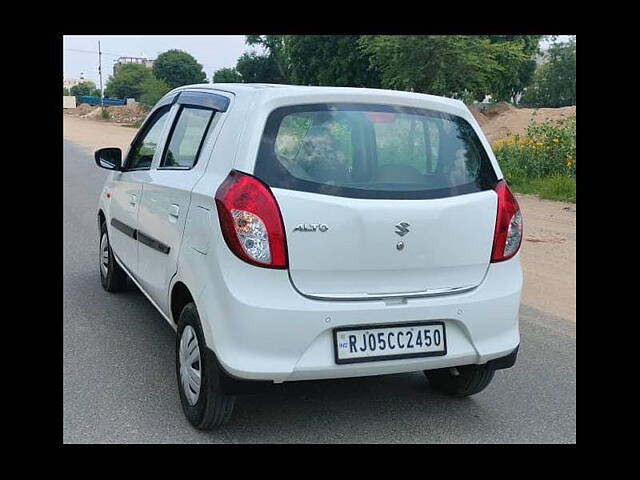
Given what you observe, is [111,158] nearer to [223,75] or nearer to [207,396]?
[207,396]

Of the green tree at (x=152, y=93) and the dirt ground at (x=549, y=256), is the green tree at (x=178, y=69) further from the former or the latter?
the dirt ground at (x=549, y=256)

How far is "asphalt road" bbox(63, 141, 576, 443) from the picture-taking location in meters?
3.62

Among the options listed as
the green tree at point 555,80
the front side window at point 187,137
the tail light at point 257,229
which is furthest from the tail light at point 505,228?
the green tree at point 555,80

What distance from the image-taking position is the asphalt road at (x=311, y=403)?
362cm

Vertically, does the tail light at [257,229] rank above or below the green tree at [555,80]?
below

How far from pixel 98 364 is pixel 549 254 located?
567 centimetres

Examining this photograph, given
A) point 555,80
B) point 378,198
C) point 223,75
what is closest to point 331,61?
point 555,80

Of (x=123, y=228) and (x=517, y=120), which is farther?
(x=517, y=120)

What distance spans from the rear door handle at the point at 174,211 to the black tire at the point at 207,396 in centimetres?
54

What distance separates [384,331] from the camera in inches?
132

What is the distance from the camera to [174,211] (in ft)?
12.9

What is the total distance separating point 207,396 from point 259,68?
62719 mm

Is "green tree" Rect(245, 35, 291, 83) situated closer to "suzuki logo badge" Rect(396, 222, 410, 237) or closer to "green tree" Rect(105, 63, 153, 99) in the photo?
"green tree" Rect(105, 63, 153, 99)

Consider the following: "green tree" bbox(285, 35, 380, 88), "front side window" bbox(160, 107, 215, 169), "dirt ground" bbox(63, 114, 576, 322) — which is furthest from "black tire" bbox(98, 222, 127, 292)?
"green tree" bbox(285, 35, 380, 88)
